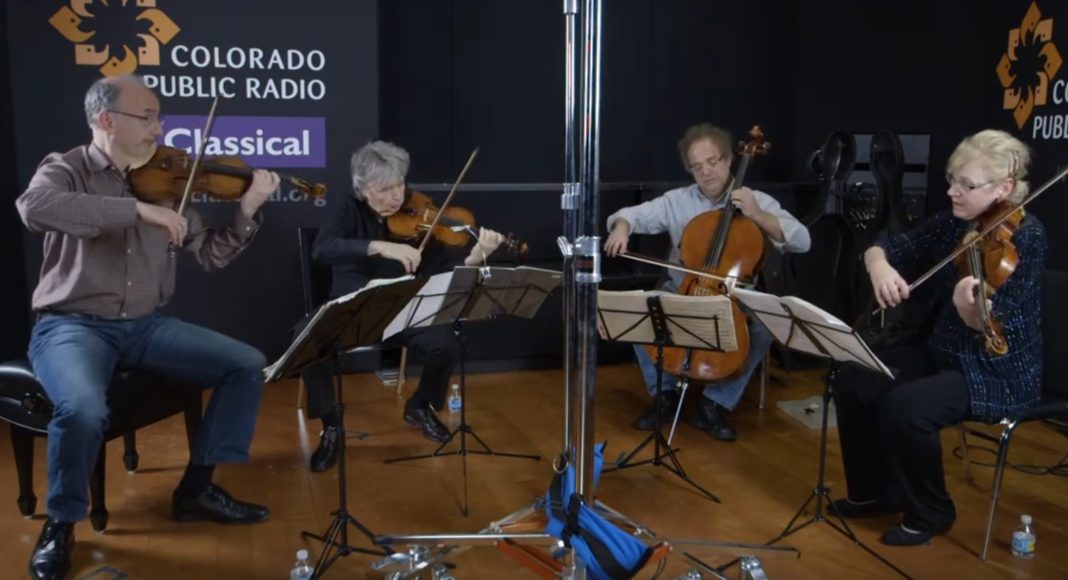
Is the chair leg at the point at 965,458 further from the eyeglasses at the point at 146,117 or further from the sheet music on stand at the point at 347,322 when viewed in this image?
the eyeglasses at the point at 146,117

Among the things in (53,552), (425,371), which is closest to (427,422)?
(425,371)

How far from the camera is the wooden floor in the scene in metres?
2.62

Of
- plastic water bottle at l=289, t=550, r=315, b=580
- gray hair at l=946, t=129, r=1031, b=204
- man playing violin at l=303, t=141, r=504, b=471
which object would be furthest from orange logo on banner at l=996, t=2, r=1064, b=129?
plastic water bottle at l=289, t=550, r=315, b=580

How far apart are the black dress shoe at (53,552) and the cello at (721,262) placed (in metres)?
1.99

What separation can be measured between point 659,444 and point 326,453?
4.01 ft

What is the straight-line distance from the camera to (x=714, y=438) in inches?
147

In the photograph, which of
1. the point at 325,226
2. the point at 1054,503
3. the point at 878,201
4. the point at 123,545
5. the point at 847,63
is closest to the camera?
the point at 123,545

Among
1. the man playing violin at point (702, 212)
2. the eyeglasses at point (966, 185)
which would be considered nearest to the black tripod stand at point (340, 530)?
the man playing violin at point (702, 212)

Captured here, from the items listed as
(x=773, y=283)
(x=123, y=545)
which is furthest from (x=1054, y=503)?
(x=123, y=545)

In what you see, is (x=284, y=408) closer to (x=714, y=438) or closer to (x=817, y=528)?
(x=714, y=438)

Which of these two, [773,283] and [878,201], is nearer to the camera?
[773,283]

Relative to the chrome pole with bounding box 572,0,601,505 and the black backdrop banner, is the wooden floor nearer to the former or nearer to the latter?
the black backdrop banner

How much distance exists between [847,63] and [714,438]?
2.79 meters

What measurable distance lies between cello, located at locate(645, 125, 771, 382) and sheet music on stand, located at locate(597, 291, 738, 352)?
0.84 ft
